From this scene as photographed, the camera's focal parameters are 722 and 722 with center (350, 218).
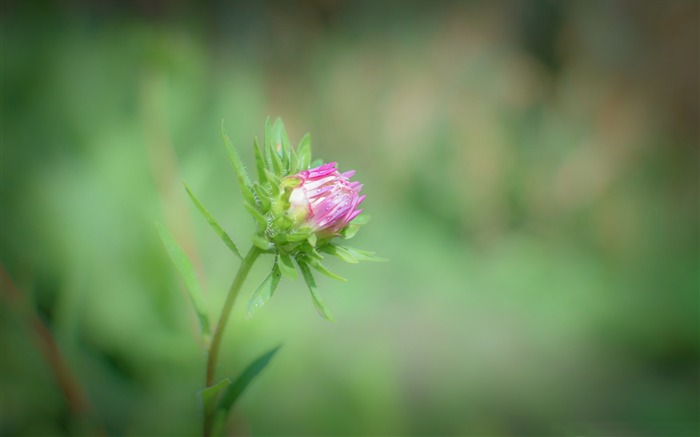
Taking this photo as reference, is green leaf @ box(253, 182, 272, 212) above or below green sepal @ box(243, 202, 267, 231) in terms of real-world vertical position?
above

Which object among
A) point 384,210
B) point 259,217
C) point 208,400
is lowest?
point 208,400

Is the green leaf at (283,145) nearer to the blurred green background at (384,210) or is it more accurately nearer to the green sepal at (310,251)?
the green sepal at (310,251)

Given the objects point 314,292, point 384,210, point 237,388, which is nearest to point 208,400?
point 237,388

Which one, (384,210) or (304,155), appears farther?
(384,210)

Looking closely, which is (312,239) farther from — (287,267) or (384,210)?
(384,210)

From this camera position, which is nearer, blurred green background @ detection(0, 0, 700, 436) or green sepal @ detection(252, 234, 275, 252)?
green sepal @ detection(252, 234, 275, 252)

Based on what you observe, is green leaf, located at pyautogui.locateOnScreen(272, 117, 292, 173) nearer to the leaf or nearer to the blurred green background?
the leaf

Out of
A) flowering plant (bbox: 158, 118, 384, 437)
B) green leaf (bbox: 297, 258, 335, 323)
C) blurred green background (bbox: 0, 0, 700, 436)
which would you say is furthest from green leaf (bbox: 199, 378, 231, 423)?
blurred green background (bbox: 0, 0, 700, 436)
